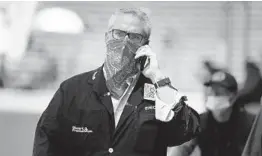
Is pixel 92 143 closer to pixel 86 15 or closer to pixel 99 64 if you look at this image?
pixel 99 64

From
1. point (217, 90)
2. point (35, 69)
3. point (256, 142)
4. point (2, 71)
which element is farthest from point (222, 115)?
point (2, 71)

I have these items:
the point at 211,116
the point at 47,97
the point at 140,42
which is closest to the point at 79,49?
the point at 47,97

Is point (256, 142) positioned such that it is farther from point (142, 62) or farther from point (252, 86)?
point (142, 62)

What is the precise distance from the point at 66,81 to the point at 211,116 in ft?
2.65

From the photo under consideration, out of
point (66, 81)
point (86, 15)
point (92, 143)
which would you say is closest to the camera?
point (92, 143)

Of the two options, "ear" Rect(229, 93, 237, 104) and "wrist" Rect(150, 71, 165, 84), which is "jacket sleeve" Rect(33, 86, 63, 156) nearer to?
"wrist" Rect(150, 71, 165, 84)

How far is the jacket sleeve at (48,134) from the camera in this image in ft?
7.57

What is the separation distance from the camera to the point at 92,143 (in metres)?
2.30

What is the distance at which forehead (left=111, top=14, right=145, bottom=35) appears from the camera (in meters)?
2.31

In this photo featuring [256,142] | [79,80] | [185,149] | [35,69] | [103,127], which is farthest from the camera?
[35,69]

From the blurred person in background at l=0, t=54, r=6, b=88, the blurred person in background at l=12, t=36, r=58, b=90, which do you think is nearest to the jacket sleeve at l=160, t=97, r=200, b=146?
the blurred person in background at l=12, t=36, r=58, b=90

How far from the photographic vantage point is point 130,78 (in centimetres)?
235

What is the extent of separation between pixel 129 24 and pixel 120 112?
0.42m

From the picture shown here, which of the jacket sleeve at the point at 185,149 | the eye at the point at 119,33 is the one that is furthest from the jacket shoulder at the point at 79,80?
the jacket sleeve at the point at 185,149
